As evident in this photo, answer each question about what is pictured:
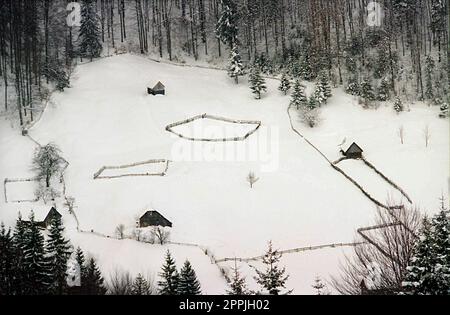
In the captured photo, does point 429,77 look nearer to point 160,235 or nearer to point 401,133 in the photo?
point 401,133

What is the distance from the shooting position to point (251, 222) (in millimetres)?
44375

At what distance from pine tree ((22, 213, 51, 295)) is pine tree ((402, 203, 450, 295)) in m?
20.3

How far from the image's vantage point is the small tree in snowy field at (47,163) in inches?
1989

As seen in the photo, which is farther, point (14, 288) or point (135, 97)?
point (135, 97)

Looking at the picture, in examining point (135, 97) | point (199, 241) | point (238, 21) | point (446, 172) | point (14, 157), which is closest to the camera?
point (199, 241)

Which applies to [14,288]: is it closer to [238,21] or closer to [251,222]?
[251,222]

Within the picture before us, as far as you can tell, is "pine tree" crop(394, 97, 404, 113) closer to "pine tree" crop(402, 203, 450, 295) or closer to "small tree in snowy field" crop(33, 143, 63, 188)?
"small tree in snowy field" crop(33, 143, 63, 188)

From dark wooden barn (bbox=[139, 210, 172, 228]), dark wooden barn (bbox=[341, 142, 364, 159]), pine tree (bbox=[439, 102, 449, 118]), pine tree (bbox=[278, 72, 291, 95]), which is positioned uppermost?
pine tree (bbox=[278, 72, 291, 95])

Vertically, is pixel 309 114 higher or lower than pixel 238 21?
lower

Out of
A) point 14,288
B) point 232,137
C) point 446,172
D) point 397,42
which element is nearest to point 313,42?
point 397,42

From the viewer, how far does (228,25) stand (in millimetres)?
74688

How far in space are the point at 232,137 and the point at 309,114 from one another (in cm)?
917

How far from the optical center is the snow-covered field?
4225cm

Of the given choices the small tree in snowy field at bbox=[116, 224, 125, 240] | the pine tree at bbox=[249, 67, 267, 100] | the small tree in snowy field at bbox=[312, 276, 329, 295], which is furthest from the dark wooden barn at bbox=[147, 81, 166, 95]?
the small tree in snowy field at bbox=[312, 276, 329, 295]
